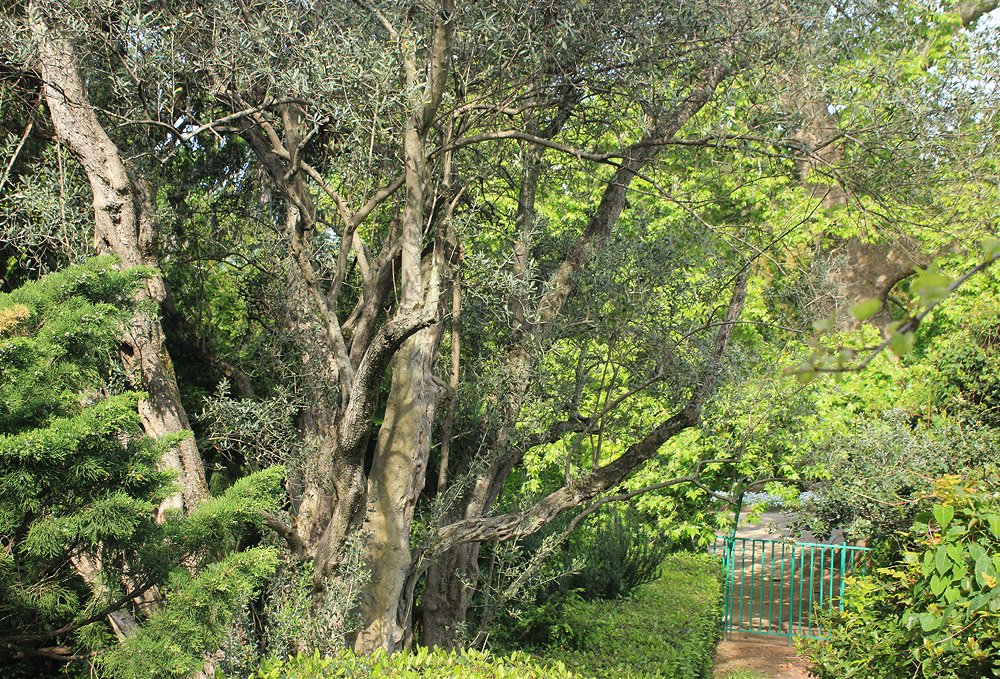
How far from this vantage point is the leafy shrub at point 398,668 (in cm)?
397

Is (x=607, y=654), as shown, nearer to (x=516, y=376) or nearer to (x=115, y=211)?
(x=516, y=376)

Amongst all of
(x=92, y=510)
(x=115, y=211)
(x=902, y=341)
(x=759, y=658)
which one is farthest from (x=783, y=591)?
(x=902, y=341)

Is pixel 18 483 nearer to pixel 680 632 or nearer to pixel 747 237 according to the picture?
pixel 747 237

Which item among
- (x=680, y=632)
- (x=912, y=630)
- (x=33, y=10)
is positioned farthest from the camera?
(x=680, y=632)

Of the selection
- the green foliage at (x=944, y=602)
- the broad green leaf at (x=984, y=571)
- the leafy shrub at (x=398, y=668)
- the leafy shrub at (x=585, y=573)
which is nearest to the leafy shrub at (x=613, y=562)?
the leafy shrub at (x=585, y=573)

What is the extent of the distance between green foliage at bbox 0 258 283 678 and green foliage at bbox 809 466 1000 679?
3.42 m

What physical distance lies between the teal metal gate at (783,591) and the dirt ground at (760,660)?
31cm

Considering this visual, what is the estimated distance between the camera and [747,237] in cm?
656

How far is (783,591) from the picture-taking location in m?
14.7

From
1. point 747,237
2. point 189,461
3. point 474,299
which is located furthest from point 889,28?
point 189,461

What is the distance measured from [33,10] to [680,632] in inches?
299

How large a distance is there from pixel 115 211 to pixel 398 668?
3861 millimetres

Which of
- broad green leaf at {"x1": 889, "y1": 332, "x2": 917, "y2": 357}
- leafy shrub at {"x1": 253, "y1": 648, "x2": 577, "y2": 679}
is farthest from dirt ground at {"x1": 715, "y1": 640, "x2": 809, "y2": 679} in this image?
broad green leaf at {"x1": 889, "y1": 332, "x2": 917, "y2": 357}

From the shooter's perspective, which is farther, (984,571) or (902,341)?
(984,571)
